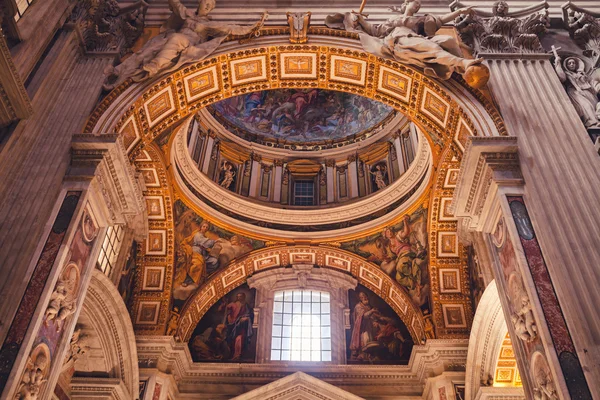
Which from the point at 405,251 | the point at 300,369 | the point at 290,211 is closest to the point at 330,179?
the point at 290,211

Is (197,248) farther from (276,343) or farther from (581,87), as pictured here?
(581,87)

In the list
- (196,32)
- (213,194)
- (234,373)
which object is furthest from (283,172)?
(196,32)

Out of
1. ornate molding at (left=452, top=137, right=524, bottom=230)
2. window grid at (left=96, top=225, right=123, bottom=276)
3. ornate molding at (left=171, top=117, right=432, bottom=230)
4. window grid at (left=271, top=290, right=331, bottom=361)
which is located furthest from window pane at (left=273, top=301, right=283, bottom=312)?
ornate molding at (left=452, top=137, right=524, bottom=230)

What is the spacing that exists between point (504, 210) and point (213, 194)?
30.3 ft

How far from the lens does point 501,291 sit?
7.40 m

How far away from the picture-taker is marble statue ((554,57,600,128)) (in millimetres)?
8352

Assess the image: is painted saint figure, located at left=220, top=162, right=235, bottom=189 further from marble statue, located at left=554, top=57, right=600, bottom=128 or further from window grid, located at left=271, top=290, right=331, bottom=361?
marble statue, located at left=554, top=57, right=600, bottom=128

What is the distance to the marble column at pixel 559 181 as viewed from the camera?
6.19 meters

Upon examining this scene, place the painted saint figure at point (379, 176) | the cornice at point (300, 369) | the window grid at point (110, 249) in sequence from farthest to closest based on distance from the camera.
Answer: the painted saint figure at point (379, 176), the cornice at point (300, 369), the window grid at point (110, 249)

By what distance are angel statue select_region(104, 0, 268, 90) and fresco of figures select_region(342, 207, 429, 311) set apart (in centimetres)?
Result: 670

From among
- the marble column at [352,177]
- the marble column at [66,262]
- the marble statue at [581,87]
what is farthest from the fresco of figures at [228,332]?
the marble statue at [581,87]

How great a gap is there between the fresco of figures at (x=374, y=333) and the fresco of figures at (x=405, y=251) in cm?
99

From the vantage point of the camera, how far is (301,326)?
15.1 meters

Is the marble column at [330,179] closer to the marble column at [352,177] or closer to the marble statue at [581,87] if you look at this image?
the marble column at [352,177]
